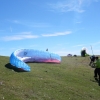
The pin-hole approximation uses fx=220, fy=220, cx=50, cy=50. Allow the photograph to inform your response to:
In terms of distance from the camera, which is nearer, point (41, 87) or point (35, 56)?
point (41, 87)

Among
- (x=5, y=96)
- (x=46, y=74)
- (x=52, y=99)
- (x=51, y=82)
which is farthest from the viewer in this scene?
(x=46, y=74)

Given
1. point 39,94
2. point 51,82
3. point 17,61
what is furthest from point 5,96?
point 17,61

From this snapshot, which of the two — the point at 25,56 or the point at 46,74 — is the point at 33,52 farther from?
the point at 46,74

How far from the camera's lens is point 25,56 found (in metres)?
35.2

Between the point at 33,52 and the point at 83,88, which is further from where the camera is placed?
the point at 33,52

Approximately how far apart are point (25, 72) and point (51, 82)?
4.46 m

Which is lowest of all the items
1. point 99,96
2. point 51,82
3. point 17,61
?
point 99,96

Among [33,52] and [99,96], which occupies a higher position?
[33,52]

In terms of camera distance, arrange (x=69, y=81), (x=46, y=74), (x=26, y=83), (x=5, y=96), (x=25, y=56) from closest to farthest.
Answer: (x=5, y=96) → (x=26, y=83) → (x=69, y=81) → (x=46, y=74) → (x=25, y=56)

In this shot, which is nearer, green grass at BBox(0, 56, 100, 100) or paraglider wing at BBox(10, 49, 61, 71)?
green grass at BBox(0, 56, 100, 100)

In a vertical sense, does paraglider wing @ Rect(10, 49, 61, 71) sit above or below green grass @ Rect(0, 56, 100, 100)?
above

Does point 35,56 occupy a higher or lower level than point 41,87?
higher

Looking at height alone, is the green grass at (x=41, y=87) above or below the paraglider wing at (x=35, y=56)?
below

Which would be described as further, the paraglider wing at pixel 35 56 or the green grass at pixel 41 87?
the paraglider wing at pixel 35 56
